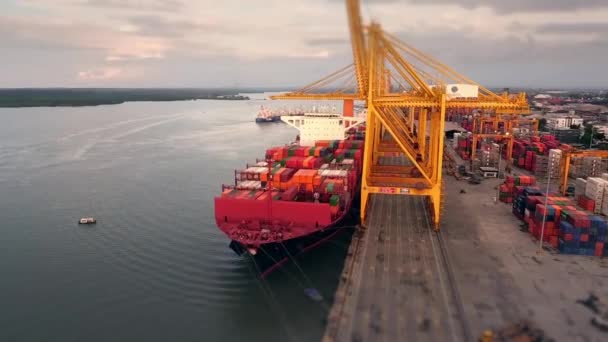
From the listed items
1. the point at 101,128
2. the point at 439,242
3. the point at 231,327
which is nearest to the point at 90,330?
the point at 231,327

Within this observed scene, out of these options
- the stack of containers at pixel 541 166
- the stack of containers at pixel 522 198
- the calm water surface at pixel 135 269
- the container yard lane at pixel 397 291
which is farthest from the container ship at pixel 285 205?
the stack of containers at pixel 541 166

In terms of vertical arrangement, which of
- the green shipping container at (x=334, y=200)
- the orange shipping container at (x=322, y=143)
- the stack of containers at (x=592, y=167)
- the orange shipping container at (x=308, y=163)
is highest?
the orange shipping container at (x=322, y=143)

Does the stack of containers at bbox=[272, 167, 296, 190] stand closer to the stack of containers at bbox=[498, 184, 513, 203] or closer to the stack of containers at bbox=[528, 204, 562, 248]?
the stack of containers at bbox=[528, 204, 562, 248]

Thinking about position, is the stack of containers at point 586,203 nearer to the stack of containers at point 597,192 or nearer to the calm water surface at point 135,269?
the stack of containers at point 597,192

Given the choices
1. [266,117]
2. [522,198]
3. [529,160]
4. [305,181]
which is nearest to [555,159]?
[529,160]

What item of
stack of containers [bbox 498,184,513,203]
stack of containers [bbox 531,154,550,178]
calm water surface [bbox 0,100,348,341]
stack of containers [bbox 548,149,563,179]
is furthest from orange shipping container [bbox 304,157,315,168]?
stack of containers [bbox 531,154,550,178]

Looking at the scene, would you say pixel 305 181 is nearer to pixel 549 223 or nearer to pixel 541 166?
pixel 549 223
